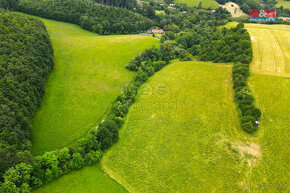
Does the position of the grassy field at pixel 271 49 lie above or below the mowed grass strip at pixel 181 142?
above

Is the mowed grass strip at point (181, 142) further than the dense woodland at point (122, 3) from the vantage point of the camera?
No

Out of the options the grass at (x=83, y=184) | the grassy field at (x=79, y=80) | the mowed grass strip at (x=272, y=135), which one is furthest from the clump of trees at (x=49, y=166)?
the mowed grass strip at (x=272, y=135)

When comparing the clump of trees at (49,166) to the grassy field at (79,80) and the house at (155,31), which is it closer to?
the grassy field at (79,80)

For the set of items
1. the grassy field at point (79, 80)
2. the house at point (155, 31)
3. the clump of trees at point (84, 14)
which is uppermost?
the clump of trees at point (84, 14)

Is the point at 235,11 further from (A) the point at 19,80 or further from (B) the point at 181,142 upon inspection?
(A) the point at 19,80

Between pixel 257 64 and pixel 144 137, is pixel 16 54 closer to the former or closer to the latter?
pixel 144 137

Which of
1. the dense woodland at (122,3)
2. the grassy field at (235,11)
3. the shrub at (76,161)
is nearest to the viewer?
the shrub at (76,161)

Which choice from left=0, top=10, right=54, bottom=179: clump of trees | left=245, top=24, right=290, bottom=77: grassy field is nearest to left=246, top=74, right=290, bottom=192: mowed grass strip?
left=245, top=24, right=290, bottom=77: grassy field
